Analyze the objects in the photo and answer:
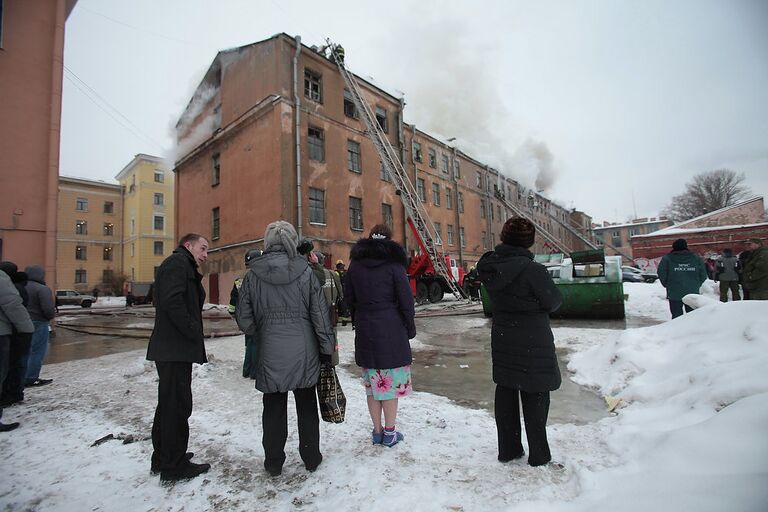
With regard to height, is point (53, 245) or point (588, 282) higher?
point (53, 245)

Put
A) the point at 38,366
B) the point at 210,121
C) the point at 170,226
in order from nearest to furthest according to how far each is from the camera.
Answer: the point at 38,366 → the point at 210,121 → the point at 170,226

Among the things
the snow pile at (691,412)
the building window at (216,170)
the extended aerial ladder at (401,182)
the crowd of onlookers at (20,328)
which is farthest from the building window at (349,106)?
the snow pile at (691,412)

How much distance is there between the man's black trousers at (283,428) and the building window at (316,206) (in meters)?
14.6

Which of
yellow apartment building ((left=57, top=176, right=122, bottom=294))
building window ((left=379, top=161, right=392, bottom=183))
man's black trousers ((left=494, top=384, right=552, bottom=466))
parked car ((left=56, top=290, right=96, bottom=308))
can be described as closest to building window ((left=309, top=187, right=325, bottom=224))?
building window ((left=379, top=161, right=392, bottom=183))

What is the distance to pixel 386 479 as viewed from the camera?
2.48 m

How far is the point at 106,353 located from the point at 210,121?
1664 centimetres

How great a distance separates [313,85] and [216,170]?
22.1ft

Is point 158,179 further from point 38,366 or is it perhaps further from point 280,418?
point 280,418

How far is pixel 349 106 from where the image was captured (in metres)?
19.7

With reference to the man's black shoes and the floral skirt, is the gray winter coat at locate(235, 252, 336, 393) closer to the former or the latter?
the floral skirt

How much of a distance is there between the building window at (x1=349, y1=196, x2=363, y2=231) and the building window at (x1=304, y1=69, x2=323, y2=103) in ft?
16.4

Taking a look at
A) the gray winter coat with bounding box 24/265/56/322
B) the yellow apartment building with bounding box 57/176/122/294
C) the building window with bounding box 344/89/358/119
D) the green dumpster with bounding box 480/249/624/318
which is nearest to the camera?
the gray winter coat with bounding box 24/265/56/322

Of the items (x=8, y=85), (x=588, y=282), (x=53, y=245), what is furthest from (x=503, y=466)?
(x=8, y=85)

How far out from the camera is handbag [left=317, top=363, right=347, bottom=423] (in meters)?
2.79
